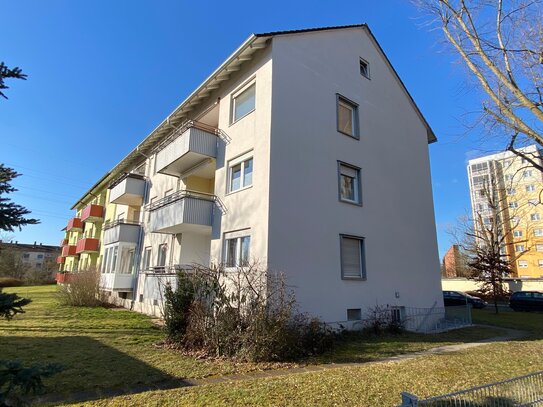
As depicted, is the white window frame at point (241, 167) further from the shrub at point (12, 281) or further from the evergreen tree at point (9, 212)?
the shrub at point (12, 281)

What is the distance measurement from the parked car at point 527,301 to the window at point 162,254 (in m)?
26.5

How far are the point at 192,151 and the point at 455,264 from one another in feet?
156

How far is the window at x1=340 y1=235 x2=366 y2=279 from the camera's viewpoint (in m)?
13.2

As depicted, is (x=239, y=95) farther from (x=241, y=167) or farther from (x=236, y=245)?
(x=236, y=245)

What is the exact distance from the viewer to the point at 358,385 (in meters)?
6.29

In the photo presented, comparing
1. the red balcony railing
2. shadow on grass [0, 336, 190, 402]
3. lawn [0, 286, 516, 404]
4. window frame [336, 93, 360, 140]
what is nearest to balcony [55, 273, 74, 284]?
the red balcony railing

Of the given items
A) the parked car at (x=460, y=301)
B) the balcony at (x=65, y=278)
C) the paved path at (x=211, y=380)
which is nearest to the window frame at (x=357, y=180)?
the paved path at (x=211, y=380)

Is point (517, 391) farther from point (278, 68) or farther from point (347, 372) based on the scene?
point (278, 68)

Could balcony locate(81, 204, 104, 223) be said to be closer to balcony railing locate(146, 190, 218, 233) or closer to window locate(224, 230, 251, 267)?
balcony railing locate(146, 190, 218, 233)

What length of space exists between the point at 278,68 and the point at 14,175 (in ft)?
34.1

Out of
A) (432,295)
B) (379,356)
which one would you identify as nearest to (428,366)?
(379,356)

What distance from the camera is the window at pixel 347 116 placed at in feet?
49.0

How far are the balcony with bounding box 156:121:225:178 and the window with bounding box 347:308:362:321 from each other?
8484 mm

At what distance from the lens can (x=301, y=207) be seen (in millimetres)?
12312
